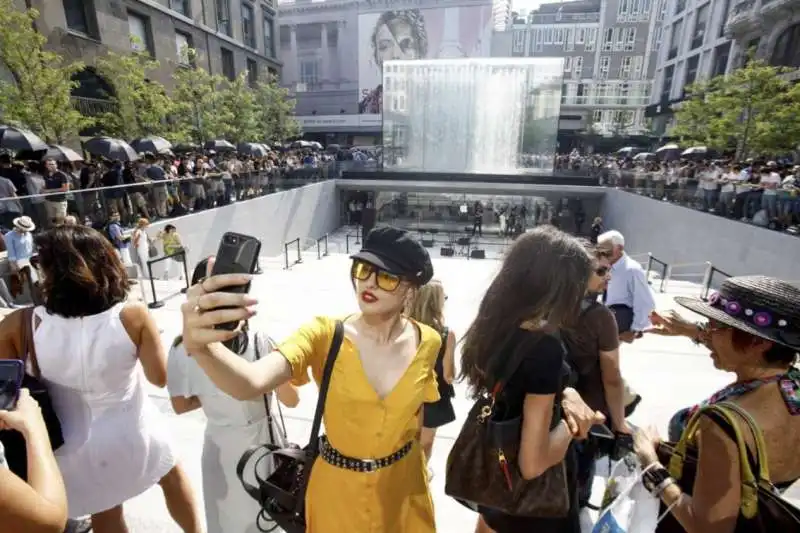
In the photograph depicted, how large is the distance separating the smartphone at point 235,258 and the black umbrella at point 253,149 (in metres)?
21.3

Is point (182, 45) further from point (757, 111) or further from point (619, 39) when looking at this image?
point (619, 39)

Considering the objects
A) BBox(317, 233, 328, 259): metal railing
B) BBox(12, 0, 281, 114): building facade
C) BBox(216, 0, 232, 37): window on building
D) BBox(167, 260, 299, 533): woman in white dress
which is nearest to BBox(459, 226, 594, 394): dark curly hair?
BBox(167, 260, 299, 533): woman in white dress

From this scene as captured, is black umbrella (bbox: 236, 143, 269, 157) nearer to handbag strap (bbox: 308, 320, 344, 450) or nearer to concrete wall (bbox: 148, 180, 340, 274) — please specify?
concrete wall (bbox: 148, 180, 340, 274)

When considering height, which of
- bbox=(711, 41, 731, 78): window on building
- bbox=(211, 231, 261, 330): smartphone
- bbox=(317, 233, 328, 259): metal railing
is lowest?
bbox=(317, 233, 328, 259): metal railing

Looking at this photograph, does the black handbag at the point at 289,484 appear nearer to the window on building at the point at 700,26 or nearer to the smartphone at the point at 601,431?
the smartphone at the point at 601,431

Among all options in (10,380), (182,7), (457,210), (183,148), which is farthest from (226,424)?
(182,7)

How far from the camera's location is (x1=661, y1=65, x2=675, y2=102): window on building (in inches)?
1547

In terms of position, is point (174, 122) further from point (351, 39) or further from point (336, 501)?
point (351, 39)

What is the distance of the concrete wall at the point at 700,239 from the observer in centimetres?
1043

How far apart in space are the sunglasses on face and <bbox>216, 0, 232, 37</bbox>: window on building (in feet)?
122

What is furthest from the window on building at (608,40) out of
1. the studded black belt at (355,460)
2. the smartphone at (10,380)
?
the smartphone at (10,380)

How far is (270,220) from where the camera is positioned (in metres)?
18.2

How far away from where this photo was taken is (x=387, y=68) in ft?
92.8

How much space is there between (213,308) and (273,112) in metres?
36.2
